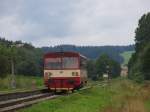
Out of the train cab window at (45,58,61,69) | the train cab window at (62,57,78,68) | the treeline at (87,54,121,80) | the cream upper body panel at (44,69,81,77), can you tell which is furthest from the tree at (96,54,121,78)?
the cream upper body panel at (44,69,81,77)

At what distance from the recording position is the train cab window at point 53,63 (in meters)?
36.3

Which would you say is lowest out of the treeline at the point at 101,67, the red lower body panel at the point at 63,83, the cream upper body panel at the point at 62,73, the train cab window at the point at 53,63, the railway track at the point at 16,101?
the railway track at the point at 16,101

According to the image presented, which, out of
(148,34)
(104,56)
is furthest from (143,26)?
(104,56)

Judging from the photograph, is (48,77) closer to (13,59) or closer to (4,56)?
(13,59)

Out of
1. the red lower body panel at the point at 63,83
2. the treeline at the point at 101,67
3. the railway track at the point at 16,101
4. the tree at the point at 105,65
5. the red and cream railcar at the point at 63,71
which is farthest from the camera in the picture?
the tree at the point at 105,65

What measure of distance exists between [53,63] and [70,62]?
119 centimetres

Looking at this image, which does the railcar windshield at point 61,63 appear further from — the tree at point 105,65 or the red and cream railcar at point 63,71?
the tree at point 105,65

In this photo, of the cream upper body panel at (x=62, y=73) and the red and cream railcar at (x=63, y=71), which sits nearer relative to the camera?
the cream upper body panel at (x=62, y=73)

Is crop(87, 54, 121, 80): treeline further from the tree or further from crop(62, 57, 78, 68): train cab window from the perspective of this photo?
crop(62, 57, 78, 68): train cab window

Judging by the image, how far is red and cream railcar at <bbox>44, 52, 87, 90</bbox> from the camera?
3600 cm

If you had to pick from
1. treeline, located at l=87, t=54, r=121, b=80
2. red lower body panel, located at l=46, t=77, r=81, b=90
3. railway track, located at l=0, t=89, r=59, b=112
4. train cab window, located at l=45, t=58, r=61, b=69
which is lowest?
railway track, located at l=0, t=89, r=59, b=112

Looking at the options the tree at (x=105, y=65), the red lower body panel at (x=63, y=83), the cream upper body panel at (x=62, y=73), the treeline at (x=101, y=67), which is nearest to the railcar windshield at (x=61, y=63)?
the cream upper body panel at (x=62, y=73)

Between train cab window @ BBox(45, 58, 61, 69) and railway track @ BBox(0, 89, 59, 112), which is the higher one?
train cab window @ BBox(45, 58, 61, 69)

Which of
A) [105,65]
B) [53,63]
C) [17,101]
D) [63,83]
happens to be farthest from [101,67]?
[17,101]
